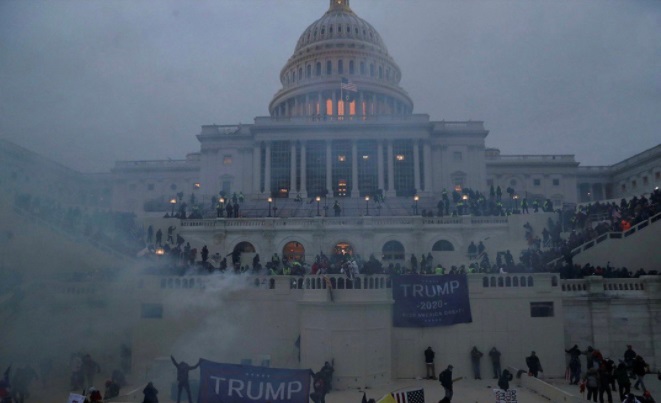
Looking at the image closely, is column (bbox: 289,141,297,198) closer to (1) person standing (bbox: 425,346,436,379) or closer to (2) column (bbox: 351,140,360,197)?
(2) column (bbox: 351,140,360,197)

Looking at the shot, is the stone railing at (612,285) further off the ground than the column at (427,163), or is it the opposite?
the column at (427,163)

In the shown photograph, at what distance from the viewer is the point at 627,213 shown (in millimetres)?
33812

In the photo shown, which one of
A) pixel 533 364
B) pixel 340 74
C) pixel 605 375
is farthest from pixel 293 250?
pixel 340 74

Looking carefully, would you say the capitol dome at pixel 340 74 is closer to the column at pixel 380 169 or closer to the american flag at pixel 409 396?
the column at pixel 380 169

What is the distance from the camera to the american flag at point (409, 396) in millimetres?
13753

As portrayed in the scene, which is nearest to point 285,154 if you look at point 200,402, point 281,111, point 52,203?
point 281,111

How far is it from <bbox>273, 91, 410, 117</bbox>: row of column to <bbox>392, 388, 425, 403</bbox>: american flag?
71991 millimetres

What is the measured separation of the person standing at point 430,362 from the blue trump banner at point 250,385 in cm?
985

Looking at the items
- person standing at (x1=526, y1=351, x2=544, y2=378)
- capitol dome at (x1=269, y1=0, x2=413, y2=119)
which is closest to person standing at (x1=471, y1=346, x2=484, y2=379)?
person standing at (x1=526, y1=351, x2=544, y2=378)

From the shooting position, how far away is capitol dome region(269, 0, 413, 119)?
86.1m

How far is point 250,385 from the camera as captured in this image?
13883mm

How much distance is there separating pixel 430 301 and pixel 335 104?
65.5m

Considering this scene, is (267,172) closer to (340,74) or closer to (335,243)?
(335,243)

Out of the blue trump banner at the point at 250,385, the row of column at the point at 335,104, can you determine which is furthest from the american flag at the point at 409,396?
the row of column at the point at 335,104
